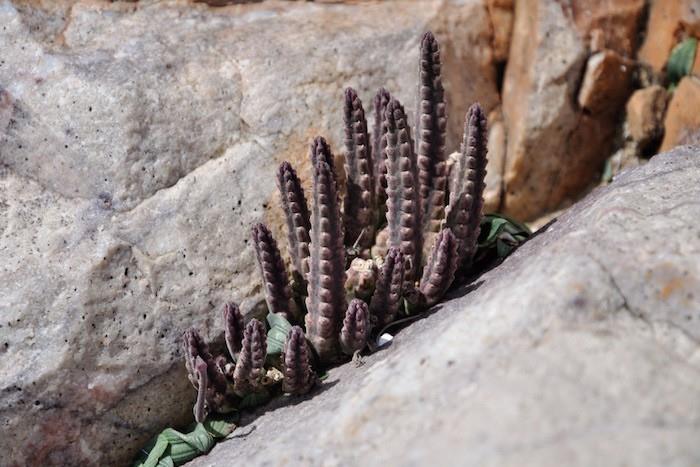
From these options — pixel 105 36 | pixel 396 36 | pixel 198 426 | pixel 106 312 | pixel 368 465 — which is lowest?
pixel 198 426

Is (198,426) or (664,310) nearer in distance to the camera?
(664,310)

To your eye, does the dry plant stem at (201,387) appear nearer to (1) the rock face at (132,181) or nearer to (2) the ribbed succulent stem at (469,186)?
(1) the rock face at (132,181)

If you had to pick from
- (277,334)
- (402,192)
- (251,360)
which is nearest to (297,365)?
(251,360)

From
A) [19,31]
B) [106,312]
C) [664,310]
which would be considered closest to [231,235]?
[106,312]

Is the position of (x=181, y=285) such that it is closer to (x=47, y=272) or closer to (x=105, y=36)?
(x=47, y=272)

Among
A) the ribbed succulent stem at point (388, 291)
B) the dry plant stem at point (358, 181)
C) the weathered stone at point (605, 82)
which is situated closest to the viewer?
the ribbed succulent stem at point (388, 291)

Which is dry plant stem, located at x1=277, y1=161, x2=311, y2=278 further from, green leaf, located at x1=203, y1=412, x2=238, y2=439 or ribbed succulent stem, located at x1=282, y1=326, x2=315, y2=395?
green leaf, located at x1=203, y1=412, x2=238, y2=439

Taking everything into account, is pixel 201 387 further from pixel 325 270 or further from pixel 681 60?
pixel 681 60

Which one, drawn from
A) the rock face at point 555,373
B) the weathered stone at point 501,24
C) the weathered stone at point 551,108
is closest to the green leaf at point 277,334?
the rock face at point 555,373
